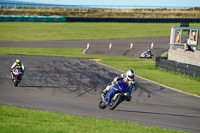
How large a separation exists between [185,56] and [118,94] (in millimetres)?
13839

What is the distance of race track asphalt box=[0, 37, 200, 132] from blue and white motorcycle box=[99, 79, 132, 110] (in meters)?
0.41

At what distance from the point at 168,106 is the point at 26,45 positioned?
102 feet

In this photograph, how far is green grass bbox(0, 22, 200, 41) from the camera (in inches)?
2052

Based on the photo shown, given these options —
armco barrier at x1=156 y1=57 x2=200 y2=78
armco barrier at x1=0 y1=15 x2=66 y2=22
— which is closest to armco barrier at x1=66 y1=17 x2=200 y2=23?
armco barrier at x1=0 y1=15 x2=66 y2=22

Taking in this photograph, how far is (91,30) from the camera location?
59.2 meters

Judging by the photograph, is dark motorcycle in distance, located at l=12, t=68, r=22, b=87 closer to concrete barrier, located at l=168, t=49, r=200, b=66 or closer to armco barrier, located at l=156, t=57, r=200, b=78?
armco barrier, located at l=156, t=57, r=200, b=78

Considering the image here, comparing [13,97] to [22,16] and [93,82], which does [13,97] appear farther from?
[22,16]

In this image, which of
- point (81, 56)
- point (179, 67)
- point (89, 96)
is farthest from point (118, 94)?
point (81, 56)

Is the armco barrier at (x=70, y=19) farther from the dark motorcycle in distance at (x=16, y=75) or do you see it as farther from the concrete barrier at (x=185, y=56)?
the dark motorcycle in distance at (x=16, y=75)

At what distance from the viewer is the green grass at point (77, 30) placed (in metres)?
52.1

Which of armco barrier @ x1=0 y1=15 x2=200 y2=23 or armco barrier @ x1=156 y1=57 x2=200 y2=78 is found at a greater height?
armco barrier @ x1=0 y1=15 x2=200 y2=23

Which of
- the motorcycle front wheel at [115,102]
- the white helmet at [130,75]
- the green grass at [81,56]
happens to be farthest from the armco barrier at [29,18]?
the white helmet at [130,75]

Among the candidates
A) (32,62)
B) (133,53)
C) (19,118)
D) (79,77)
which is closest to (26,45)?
(133,53)

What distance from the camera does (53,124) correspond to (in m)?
9.44
